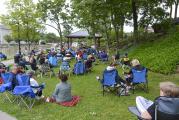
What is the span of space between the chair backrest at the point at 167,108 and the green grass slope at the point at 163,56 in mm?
11505

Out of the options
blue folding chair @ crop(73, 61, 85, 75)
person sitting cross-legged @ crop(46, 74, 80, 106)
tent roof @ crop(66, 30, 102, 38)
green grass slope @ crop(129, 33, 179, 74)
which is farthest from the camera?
tent roof @ crop(66, 30, 102, 38)

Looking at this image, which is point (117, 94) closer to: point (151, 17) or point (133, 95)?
point (133, 95)

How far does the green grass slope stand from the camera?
17.1 metres

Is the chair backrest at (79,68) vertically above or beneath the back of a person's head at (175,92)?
beneath

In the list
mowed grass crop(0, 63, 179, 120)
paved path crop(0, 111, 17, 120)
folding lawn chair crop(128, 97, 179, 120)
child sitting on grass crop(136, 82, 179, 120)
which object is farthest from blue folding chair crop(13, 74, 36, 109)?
folding lawn chair crop(128, 97, 179, 120)

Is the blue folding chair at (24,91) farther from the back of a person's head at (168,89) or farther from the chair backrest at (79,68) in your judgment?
the chair backrest at (79,68)

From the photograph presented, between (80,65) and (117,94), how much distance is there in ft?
21.2

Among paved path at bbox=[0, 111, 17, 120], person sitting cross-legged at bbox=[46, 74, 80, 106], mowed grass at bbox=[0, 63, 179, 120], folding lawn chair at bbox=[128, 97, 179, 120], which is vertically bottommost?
paved path at bbox=[0, 111, 17, 120]

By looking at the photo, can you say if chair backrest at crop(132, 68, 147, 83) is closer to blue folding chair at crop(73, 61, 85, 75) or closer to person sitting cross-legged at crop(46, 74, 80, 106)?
person sitting cross-legged at crop(46, 74, 80, 106)

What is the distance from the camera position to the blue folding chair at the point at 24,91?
9.38 m

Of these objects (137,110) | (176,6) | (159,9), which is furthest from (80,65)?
(176,6)

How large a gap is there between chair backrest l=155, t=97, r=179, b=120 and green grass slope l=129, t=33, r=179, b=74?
37.7 feet

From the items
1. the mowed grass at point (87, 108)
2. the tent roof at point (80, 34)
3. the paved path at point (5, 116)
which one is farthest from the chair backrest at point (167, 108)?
the tent roof at point (80, 34)

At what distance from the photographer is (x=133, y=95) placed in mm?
11273
